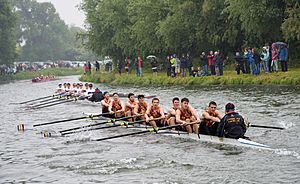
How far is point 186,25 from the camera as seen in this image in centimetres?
4884

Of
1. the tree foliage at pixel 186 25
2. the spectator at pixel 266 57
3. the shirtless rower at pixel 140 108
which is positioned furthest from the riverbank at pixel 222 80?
the shirtless rower at pixel 140 108

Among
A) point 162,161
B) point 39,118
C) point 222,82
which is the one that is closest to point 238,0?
point 222,82

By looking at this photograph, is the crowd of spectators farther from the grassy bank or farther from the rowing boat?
the grassy bank

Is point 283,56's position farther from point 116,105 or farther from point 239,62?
point 116,105

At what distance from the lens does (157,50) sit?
5522 cm

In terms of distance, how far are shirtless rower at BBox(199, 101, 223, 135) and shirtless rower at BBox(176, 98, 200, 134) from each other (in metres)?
0.36

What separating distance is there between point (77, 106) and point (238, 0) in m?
14.5

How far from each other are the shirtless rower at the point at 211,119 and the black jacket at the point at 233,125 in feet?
3.20

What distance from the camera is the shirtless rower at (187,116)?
65.1 feet

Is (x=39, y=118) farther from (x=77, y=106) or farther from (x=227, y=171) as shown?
(x=227, y=171)

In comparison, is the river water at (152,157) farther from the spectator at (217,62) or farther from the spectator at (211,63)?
the spectator at (211,63)

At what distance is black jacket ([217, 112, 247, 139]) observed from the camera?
692 inches

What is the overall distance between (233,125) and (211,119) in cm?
143

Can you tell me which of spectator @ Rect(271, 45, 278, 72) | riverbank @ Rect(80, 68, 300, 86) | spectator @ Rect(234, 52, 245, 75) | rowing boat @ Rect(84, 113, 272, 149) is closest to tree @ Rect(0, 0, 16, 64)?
riverbank @ Rect(80, 68, 300, 86)
